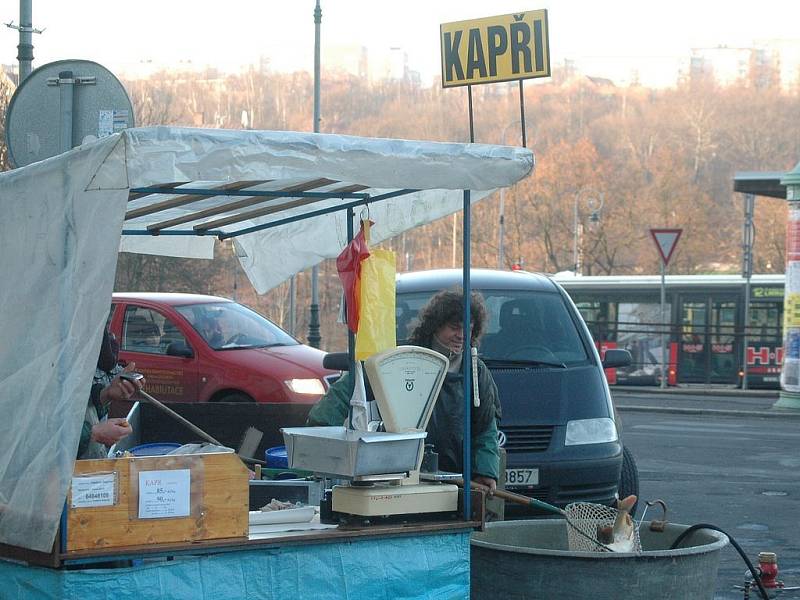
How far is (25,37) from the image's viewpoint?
40.3 feet

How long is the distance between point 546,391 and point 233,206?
3572 millimetres

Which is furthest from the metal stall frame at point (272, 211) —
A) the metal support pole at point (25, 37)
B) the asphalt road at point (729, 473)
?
the metal support pole at point (25, 37)

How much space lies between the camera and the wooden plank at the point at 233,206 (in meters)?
4.83

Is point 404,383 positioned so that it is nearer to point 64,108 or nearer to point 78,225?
point 78,225

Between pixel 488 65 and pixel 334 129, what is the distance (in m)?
83.3

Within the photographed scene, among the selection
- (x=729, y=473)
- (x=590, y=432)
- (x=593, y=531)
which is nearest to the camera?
(x=593, y=531)

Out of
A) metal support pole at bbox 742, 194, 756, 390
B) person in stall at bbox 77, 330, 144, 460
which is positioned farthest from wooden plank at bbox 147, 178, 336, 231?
metal support pole at bbox 742, 194, 756, 390

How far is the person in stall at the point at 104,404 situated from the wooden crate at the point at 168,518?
1.68ft

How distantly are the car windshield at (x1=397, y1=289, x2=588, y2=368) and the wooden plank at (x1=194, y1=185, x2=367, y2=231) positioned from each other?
3276 mm

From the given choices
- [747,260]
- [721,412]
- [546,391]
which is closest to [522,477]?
[546,391]

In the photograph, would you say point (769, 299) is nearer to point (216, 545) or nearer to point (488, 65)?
point (488, 65)

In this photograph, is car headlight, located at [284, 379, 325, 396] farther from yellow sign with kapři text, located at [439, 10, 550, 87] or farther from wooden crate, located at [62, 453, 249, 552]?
wooden crate, located at [62, 453, 249, 552]

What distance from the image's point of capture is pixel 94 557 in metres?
3.97

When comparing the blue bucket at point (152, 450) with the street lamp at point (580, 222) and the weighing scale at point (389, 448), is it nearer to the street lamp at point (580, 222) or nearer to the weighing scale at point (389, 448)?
the weighing scale at point (389, 448)
